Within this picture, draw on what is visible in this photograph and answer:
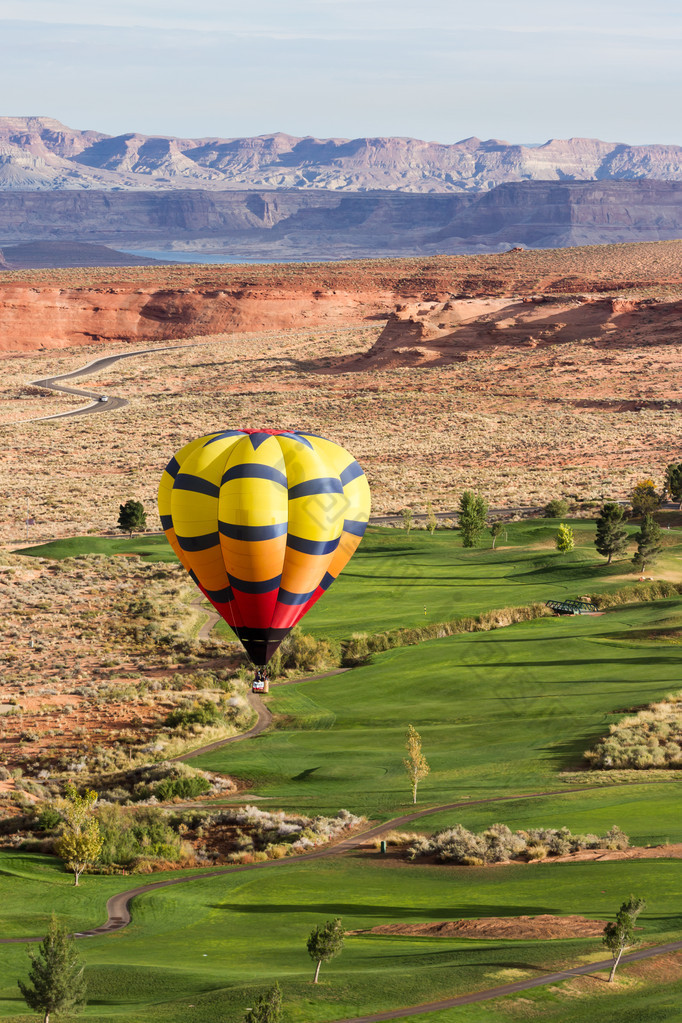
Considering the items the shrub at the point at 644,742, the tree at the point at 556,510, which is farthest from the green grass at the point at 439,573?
the shrub at the point at 644,742

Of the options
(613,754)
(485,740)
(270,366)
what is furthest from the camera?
(270,366)

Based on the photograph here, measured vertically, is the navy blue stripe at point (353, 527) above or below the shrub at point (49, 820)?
above

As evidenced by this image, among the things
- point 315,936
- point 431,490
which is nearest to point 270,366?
point 431,490

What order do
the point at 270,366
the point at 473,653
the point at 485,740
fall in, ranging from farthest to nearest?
the point at 270,366 → the point at 473,653 → the point at 485,740

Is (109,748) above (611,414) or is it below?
below

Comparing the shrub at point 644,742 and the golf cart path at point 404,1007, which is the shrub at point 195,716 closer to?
the golf cart path at point 404,1007

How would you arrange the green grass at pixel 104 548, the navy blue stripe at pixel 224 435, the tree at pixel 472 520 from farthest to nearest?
the green grass at pixel 104 548, the tree at pixel 472 520, the navy blue stripe at pixel 224 435

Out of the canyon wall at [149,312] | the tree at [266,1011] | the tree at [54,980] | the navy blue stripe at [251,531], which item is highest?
the canyon wall at [149,312]

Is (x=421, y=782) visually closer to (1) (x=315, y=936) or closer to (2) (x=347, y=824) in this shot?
(2) (x=347, y=824)
